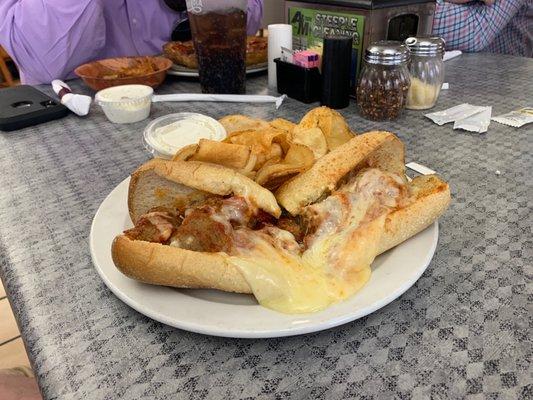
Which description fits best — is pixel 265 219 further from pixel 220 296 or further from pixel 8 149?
pixel 8 149

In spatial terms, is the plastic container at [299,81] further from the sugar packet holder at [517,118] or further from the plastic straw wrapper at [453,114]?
the sugar packet holder at [517,118]

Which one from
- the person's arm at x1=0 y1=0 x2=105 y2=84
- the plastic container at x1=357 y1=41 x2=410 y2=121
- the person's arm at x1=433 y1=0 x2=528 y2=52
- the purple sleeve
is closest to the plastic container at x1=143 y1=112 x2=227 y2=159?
the plastic container at x1=357 y1=41 x2=410 y2=121

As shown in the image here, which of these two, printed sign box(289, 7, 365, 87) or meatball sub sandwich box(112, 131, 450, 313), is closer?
meatball sub sandwich box(112, 131, 450, 313)

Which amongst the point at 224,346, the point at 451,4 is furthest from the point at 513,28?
the point at 224,346

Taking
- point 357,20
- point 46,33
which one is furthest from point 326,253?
point 46,33

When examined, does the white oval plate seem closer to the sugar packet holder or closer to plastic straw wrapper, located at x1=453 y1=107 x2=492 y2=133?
plastic straw wrapper, located at x1=453 y1=107 x2=492 y2=133

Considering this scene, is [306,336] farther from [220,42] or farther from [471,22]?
[471,22]

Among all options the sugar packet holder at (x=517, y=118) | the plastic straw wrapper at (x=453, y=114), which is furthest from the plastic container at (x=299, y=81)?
the sugar packet holder at (x=517, y=118)
